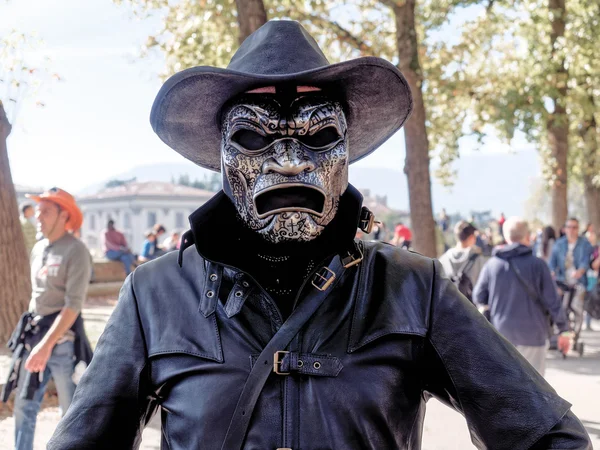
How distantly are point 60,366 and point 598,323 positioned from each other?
11.5 metres

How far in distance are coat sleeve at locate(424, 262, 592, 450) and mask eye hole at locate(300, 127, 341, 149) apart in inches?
18.0

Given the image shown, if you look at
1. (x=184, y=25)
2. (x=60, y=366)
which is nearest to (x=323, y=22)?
(x=184, y=25)

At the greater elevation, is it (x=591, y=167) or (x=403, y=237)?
(x=591, y=167)

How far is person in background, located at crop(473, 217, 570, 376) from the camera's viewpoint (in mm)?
6922

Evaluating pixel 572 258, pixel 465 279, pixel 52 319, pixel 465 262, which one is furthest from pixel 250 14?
pixel 572 258

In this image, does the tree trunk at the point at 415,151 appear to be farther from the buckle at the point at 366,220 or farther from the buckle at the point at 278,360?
the buckle at the point at 278,360

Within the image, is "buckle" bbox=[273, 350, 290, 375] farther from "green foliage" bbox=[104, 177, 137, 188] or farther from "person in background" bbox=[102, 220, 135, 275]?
"green foliage" bbox=[104, 177, 137, 188]

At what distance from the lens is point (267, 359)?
1732mm

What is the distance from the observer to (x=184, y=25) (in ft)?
42.0

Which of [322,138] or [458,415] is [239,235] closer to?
[322,138]

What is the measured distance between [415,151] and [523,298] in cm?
498

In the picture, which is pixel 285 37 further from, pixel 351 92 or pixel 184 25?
pixel 184 25

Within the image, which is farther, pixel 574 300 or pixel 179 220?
pixel 179 220

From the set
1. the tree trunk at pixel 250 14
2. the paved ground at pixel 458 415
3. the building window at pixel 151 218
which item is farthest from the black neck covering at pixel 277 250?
the building window at pixel 151 218
